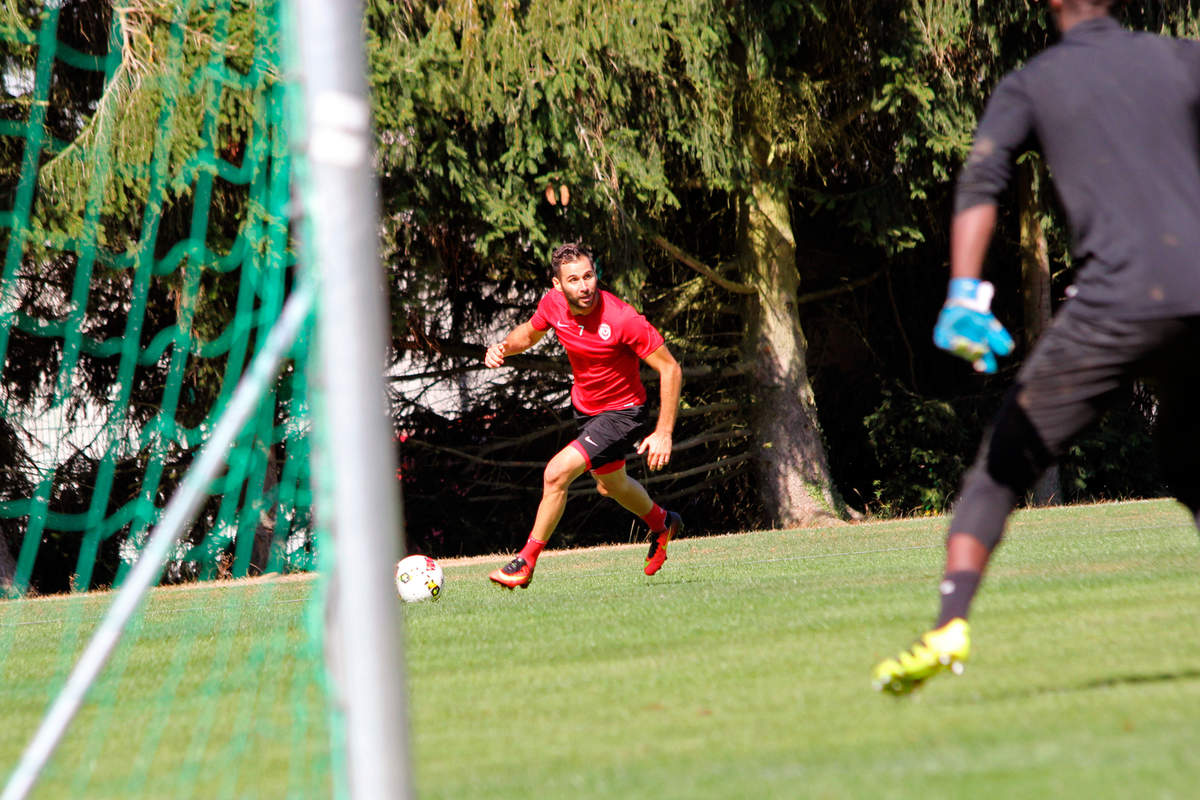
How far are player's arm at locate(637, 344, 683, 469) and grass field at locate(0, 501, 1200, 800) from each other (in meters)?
0.82

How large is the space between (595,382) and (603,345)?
1.07 ft

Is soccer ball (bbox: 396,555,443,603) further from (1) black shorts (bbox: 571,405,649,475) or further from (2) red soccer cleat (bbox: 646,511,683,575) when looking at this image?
(2) red soccer cleat (bbox: 646,511,683,575)

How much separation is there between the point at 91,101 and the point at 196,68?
2846 millimetres

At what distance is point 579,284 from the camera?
9.83 metres

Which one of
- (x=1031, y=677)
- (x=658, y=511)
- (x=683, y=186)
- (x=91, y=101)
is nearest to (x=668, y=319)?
(x=683, y=186)

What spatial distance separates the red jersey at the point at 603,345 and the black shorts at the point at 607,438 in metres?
0.09

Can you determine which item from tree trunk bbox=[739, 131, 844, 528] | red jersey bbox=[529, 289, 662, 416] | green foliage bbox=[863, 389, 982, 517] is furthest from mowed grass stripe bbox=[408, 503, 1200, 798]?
green foliage bbox=[863, 389, 982, 517]

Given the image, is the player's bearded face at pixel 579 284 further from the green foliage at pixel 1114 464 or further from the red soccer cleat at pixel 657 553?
the green foliage at pixel 1114 464

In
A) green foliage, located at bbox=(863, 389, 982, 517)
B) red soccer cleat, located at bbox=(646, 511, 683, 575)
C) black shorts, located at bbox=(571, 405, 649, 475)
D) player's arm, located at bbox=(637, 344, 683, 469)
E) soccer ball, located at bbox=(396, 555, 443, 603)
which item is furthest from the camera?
green foliage, located at bbox=(863, 389, 982, 517)

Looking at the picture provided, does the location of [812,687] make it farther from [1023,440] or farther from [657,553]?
[657,553]

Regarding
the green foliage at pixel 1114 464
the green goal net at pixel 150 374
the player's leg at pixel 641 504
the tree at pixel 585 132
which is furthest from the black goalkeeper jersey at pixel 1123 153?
the green foliage at pixel 1114 464

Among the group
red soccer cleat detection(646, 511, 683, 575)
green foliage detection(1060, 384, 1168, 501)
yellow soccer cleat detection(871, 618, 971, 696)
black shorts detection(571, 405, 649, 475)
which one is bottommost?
green foliage detection(1060, 384, 1168, 501)

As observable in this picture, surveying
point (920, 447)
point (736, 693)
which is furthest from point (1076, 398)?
point (920, 447)

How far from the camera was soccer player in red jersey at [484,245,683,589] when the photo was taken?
9852 millimetres
